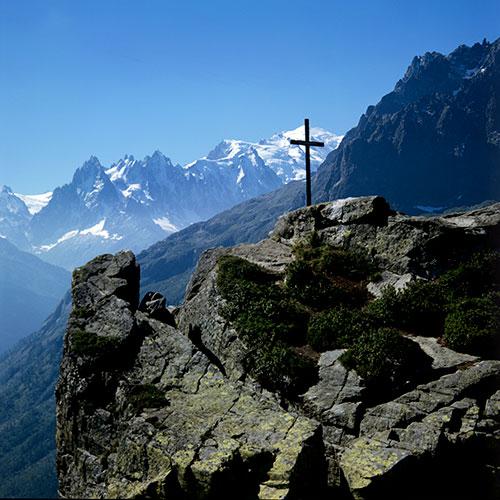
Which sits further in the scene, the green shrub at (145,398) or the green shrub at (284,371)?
the green shrub at (284,371)

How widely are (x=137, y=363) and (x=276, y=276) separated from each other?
11294 millimetres

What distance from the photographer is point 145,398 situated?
16078 millimetres

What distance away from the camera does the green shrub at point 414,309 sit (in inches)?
813

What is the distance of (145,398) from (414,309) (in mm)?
13862

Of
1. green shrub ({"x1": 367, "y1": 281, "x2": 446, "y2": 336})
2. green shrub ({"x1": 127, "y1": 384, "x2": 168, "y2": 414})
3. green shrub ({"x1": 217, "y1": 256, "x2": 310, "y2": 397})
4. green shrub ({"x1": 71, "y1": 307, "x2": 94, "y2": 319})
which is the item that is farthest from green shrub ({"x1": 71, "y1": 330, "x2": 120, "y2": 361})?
green shrub ({"x1": 367, "y1": 281, "x2": 446, "y2": 336})

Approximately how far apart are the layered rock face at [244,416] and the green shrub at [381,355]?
1.69ft

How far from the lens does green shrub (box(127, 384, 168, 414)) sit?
51.4ft

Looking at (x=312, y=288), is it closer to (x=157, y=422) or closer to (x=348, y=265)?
(x=348, y=265)

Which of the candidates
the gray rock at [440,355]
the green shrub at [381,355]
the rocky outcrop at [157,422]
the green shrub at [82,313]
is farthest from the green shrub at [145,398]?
the gray rock at [440,355]

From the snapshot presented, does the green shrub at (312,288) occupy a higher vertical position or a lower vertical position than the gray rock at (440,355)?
higher

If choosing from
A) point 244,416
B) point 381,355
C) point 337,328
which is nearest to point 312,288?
point 337,328

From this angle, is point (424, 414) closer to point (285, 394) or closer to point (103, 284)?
point (285, 394)

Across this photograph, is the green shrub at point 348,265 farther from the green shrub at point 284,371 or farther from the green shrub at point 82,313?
the green shrub at point 82,313

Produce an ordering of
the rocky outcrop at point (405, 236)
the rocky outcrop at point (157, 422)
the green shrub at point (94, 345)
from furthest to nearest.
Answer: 1. the rocky outcrop at point (405, 236)
2. the green shrub at point (94, 345)
3. the rocky outcrop at point (157, 422)
